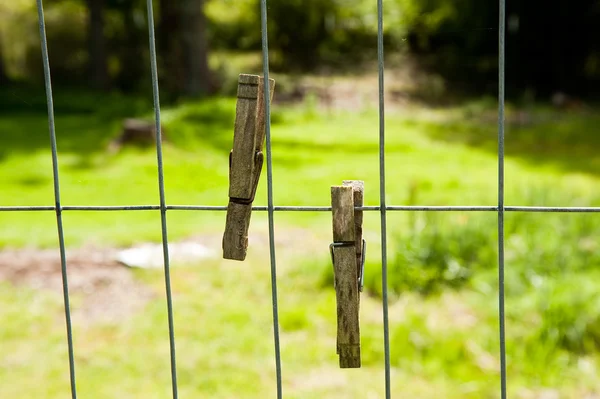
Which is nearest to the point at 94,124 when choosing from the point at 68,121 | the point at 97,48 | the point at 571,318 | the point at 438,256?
the point at 68,121

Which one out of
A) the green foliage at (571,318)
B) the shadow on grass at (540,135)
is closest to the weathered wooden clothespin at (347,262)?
the green foliage at (571,318)

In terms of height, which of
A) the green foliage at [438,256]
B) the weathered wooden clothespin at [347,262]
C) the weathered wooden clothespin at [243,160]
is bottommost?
the green foliage at [438,256]

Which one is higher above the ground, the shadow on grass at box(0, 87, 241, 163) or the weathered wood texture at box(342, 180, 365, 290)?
the shadow on grass at box(0, 87, 241, 163)

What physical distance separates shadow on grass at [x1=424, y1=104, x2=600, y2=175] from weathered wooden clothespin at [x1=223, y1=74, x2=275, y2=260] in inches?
260

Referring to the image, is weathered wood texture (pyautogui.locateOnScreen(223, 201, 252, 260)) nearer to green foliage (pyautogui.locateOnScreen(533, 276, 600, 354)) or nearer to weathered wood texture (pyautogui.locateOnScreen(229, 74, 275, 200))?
weathered wood texture (pyautogui.locateOnScreen(229, 74, 275, 200))

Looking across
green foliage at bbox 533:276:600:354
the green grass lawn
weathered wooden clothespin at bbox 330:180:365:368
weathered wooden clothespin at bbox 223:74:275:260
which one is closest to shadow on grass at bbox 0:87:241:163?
the green grass lawn

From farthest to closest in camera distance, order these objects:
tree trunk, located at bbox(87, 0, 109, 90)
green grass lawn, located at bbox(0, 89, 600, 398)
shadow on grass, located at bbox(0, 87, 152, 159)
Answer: tree trunk, located at bbox(87, 0, 109, 90) < shadow on grass, located at bbox(0, 87, 152, 159) < green grass lawn, located at bbox(0, 89, 600, 398)

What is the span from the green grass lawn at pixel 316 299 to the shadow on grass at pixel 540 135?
0.87m

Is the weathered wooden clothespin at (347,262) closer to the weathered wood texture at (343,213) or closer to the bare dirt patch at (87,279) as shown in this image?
the weathered wood texture at (343,213)

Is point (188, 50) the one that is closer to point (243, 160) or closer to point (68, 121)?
point (68, 121)

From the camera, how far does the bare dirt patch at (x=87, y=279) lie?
4.21 metres

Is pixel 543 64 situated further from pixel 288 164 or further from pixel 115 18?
pixel 115 18

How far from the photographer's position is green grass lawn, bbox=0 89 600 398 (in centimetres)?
339

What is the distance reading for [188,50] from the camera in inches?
465
